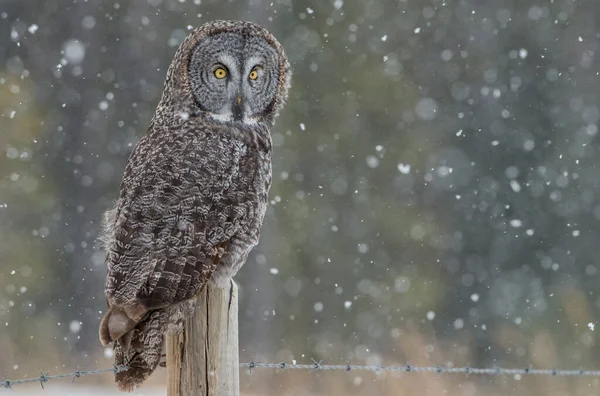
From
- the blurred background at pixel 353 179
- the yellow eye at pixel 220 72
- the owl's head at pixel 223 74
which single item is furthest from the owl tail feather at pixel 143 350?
the blurred background at pixel 353 179

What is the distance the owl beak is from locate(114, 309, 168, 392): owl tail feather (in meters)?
0.94

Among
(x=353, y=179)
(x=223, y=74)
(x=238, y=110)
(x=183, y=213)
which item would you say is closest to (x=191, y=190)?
(x=183, y=213)

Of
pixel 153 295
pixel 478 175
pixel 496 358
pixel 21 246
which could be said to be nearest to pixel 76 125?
pixel 21 246

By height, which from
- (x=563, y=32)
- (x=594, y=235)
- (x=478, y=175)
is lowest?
(x=594, y=235)

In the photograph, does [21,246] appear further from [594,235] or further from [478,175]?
[594,235]

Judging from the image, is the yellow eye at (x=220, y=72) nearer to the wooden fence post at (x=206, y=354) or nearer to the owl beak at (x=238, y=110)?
the owl beak at (x=238, y=110)

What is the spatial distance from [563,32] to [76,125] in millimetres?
6273

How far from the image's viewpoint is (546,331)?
10820 mm

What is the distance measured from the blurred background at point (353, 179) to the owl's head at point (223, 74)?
24.8 feet

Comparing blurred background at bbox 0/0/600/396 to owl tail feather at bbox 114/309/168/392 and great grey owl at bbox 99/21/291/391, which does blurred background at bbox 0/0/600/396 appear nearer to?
great grey owl at bbox 99/21/291/391

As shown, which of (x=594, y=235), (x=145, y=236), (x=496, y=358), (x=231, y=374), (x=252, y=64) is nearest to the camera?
(x=231, y=374)

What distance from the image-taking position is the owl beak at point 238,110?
349 centimetres

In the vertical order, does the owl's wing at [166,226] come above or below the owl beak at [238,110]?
below

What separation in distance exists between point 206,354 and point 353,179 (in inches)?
361
